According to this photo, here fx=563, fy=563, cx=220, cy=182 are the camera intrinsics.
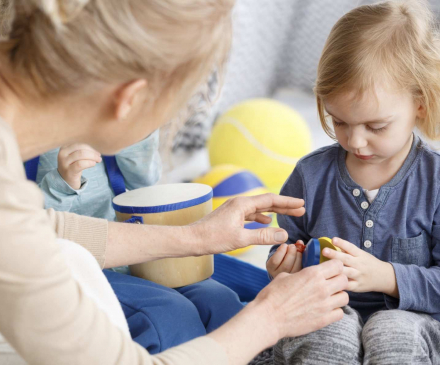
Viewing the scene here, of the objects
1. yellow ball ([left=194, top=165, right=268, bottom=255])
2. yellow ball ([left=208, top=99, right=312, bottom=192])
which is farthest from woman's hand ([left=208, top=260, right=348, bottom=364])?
yellow ball ([left=208, top=99, right=312, bottom=192])

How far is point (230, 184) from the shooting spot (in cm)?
182

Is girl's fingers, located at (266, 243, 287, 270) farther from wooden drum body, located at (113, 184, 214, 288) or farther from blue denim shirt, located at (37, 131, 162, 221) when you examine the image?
blue denim shirt, located at (37, 131, 162, 221)

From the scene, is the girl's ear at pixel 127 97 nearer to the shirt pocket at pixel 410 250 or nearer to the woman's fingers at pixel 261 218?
the woman's fingers at pixel 261 218

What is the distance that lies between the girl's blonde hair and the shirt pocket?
205 millimetres

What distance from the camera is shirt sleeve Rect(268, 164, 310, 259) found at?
118 cm

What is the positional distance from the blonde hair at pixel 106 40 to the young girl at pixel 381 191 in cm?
36

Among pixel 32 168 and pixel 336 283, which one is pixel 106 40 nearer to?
pixel 336 283

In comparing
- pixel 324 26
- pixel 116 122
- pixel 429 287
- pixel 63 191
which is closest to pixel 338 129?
pixel 429 287

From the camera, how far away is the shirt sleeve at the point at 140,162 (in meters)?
1.32

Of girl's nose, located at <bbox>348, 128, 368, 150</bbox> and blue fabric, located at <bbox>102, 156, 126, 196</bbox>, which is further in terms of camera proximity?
blue fabric, located at <bbox>102, 156, 126, 196</bbox>

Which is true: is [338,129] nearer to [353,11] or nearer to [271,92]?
[353,11]

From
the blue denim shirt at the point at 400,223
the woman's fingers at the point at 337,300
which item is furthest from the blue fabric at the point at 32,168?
the woman's fingers at the point at 337,300

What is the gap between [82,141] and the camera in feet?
2.63

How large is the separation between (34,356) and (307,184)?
0.67 m
